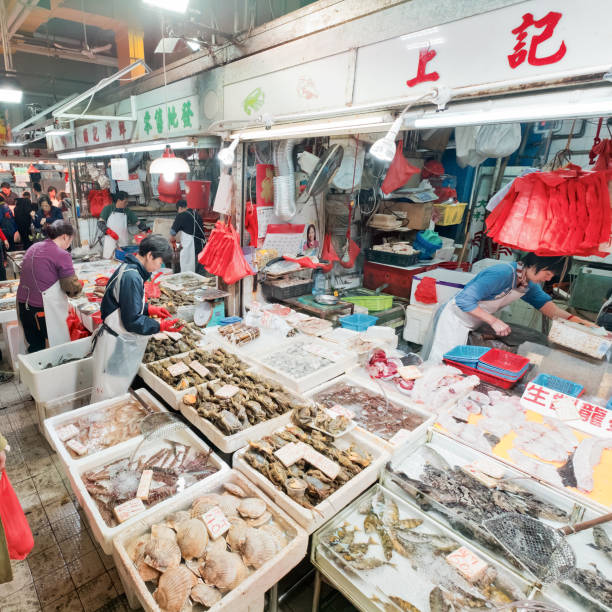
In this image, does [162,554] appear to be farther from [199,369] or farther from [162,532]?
[199,369]

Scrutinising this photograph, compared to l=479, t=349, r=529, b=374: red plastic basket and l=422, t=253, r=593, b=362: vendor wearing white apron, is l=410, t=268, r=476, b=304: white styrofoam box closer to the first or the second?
l=422, t=253, r=593, b=362: vendor wearing white apron

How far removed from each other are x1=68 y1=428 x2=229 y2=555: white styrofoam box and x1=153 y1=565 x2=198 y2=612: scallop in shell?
0.39 metres

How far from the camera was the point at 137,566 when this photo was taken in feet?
6.13

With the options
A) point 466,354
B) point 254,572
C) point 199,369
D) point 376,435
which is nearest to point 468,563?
point 376,435

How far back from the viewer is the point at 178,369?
11.1 ft

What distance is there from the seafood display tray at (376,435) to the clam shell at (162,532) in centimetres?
137

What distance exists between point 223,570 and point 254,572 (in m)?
0.15

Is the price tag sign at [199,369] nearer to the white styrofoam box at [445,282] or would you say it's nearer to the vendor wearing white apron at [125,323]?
the vendor wearing white apron at [125,323]

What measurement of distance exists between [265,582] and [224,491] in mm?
647

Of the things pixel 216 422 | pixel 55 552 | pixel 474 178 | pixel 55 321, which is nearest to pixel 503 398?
pixel 216 422

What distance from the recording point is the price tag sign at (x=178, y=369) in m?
3.34

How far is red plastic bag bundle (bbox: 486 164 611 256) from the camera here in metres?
2.75

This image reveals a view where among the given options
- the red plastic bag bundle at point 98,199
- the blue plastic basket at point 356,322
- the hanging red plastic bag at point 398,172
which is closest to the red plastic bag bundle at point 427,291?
the blue plastic basket at point 356,322

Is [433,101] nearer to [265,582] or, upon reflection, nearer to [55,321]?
[265,582]
